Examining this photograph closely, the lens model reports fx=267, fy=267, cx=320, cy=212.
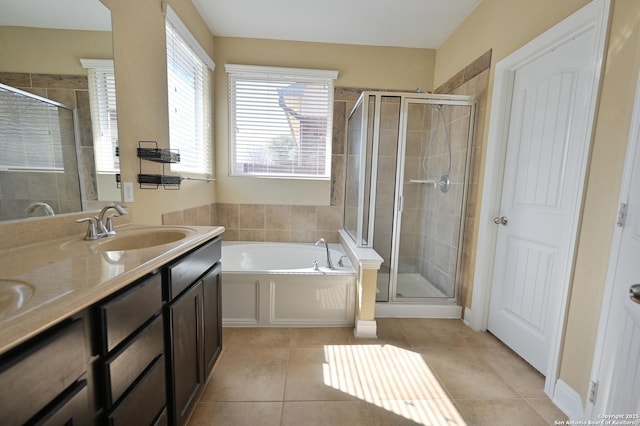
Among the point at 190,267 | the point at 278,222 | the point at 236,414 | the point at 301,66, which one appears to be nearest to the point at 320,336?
the point at 236,414

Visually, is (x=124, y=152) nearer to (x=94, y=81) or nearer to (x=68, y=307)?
(x=94, y=81)

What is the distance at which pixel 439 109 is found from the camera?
2.44 m

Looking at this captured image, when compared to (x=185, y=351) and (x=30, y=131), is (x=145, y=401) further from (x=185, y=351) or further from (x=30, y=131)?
Answer: (x=30, y=131)

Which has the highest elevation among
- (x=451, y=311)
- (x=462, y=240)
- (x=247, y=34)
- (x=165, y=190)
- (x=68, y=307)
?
(x=247, y=34)

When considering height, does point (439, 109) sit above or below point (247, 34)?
below

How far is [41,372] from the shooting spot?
1.78 ft

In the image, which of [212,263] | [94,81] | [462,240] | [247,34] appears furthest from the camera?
[247,34]

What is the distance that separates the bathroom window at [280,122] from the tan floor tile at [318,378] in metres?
1.88

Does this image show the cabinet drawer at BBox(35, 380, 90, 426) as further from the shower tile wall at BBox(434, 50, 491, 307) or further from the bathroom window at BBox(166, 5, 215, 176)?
the shower tile wall at BBox(434, 50, 491, 307)

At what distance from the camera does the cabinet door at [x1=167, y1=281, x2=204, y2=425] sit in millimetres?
1084

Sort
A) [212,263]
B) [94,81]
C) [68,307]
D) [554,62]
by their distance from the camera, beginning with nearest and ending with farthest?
[68,307] < [94,81] < [212,263] < [554,62]

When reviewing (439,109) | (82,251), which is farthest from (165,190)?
(439,109)

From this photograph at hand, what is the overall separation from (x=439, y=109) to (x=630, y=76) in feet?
4.46

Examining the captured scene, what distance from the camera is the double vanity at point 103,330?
0.53 meters
